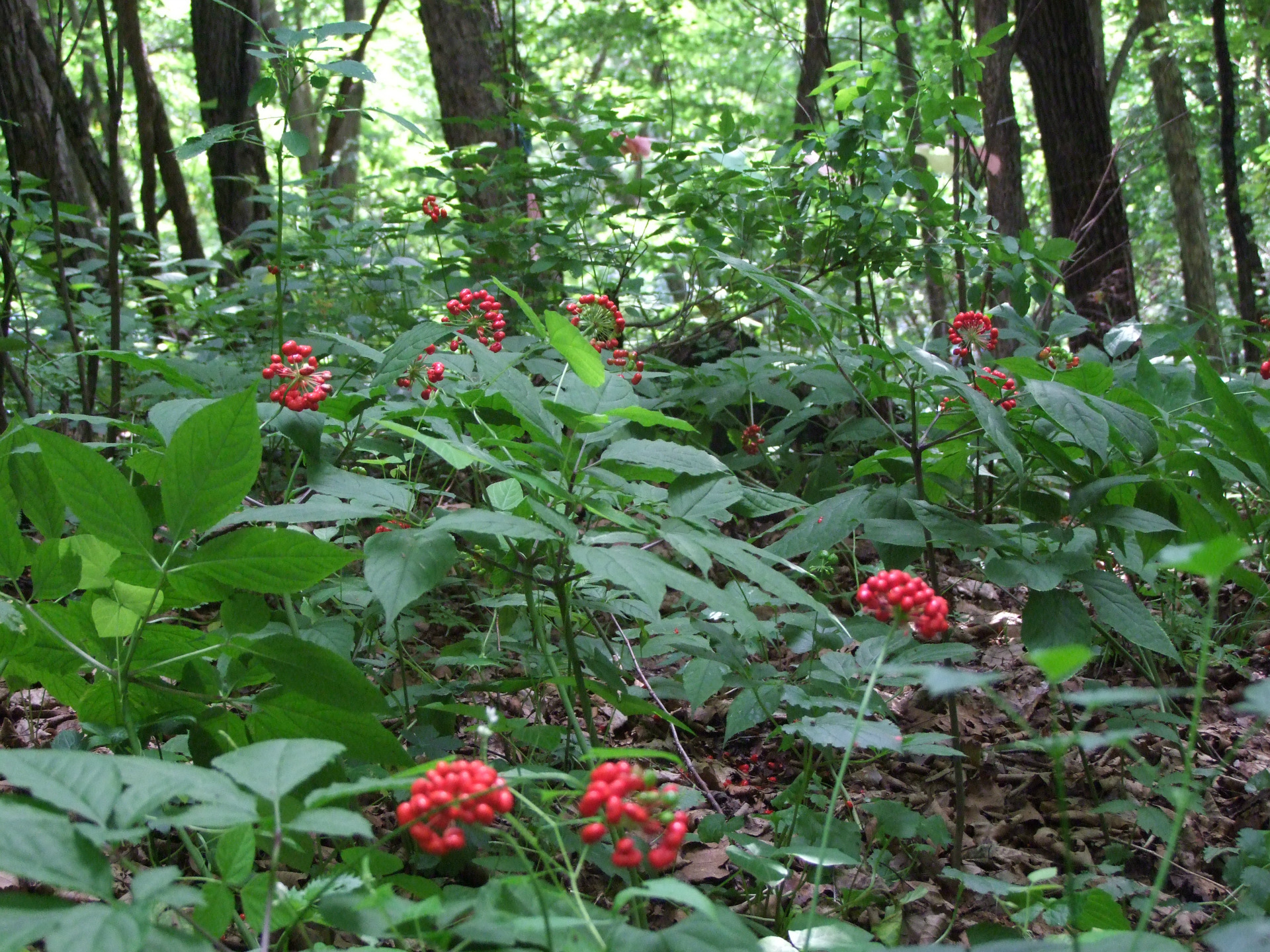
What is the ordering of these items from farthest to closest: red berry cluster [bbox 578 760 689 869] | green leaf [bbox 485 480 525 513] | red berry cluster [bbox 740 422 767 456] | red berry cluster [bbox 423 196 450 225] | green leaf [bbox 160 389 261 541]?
red berry cluster [bbox 423 196 450 225] < red berry cluster [bbox 740 422 767 456] < green leaf [bbox 485 480 525 513] < green leaf [bbox 160 389 261 541] < red berry cluster [bbox 578 760 689 869]

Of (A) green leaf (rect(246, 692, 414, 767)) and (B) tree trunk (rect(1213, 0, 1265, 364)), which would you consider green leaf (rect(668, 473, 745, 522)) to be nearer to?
(A) green leaf (rect(246, 692, 414, 767))

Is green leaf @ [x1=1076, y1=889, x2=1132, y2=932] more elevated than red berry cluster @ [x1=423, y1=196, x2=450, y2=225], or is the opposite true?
red berry cluster @ [x1=423, y1=196, x2=450, y2=225]

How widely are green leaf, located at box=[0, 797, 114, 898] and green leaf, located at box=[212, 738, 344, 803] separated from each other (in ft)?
0.44

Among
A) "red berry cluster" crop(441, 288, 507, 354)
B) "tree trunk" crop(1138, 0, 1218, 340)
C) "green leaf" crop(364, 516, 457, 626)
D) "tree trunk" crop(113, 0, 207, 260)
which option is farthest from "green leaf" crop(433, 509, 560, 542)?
"tree trunk" crop(1138, 0, 1218, 340)

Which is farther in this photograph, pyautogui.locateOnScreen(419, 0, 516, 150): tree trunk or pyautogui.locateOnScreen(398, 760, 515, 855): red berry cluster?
pyautogui.locateOnScreen(419, 0, 516, 150): tree trunk

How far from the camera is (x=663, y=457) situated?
1.55m

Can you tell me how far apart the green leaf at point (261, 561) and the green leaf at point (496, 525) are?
20cm

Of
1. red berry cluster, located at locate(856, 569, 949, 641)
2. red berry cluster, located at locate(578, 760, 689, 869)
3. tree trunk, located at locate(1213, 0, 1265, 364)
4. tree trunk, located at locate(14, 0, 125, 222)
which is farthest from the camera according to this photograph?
tree trunk, located at locate(1213, 0, 1265, 364)

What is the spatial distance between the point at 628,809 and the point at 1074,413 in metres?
1.30

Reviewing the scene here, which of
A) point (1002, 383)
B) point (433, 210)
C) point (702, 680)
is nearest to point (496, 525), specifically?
point (702, 680)

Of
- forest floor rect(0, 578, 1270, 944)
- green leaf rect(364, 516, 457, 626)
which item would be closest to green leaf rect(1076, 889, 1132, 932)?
forest floor rect(0, 578, 1270, 944)

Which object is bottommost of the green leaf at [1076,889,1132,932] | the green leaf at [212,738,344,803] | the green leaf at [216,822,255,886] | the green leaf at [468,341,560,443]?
the green leaf at [1076,889,1132,932]

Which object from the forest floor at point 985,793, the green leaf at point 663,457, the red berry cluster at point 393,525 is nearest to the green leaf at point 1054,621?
the forest floor at point 985,793

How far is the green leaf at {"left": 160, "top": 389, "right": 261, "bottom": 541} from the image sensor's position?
1.33 metres
